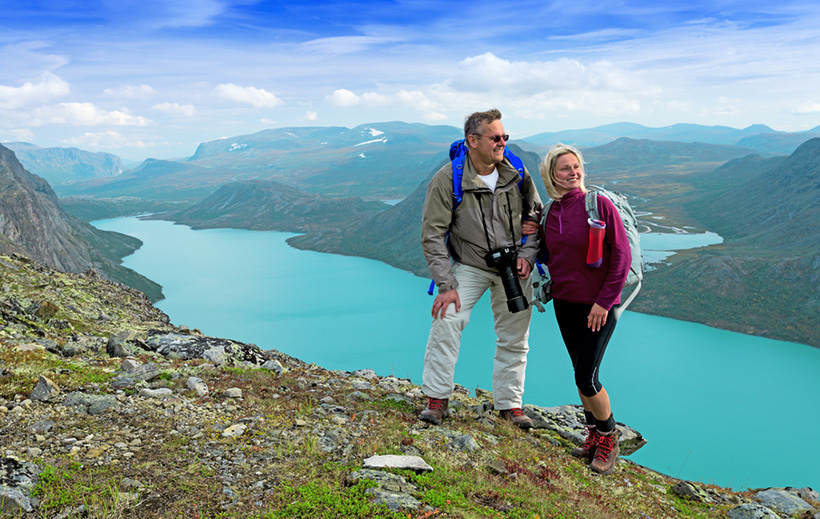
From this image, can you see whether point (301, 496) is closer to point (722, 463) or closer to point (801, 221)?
point (722, 463)

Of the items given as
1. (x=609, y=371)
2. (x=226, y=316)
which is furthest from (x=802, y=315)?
(x=226, y=316)

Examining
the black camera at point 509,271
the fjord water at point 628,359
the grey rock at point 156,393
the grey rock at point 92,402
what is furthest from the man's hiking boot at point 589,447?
the fjord water at point 628,359

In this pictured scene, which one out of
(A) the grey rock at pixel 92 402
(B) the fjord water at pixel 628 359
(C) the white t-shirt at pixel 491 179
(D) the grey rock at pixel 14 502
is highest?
(C) the white t-shirt at pixel 491 179

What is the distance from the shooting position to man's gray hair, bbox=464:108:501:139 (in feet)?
18.5

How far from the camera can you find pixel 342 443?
5289mm

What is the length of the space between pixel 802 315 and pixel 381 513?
103 metres

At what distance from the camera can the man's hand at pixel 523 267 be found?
5.79 metres

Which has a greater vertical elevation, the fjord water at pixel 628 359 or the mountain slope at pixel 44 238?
the mountain slope at pixel 44 238

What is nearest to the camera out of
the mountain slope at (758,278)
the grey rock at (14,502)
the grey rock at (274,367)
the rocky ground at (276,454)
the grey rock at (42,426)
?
the grey rock at (14,502)

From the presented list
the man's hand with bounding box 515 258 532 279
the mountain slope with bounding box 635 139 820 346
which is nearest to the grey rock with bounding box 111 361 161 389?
the man's hand with bounding box 515 258 532 279

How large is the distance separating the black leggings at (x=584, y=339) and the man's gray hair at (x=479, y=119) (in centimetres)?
217

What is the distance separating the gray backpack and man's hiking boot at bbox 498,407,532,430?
1869 mm

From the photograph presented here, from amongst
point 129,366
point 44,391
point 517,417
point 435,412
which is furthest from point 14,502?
point 517,417

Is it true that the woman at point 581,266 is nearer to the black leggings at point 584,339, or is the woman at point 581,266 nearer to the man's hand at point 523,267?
the black leggings at point 584,339
